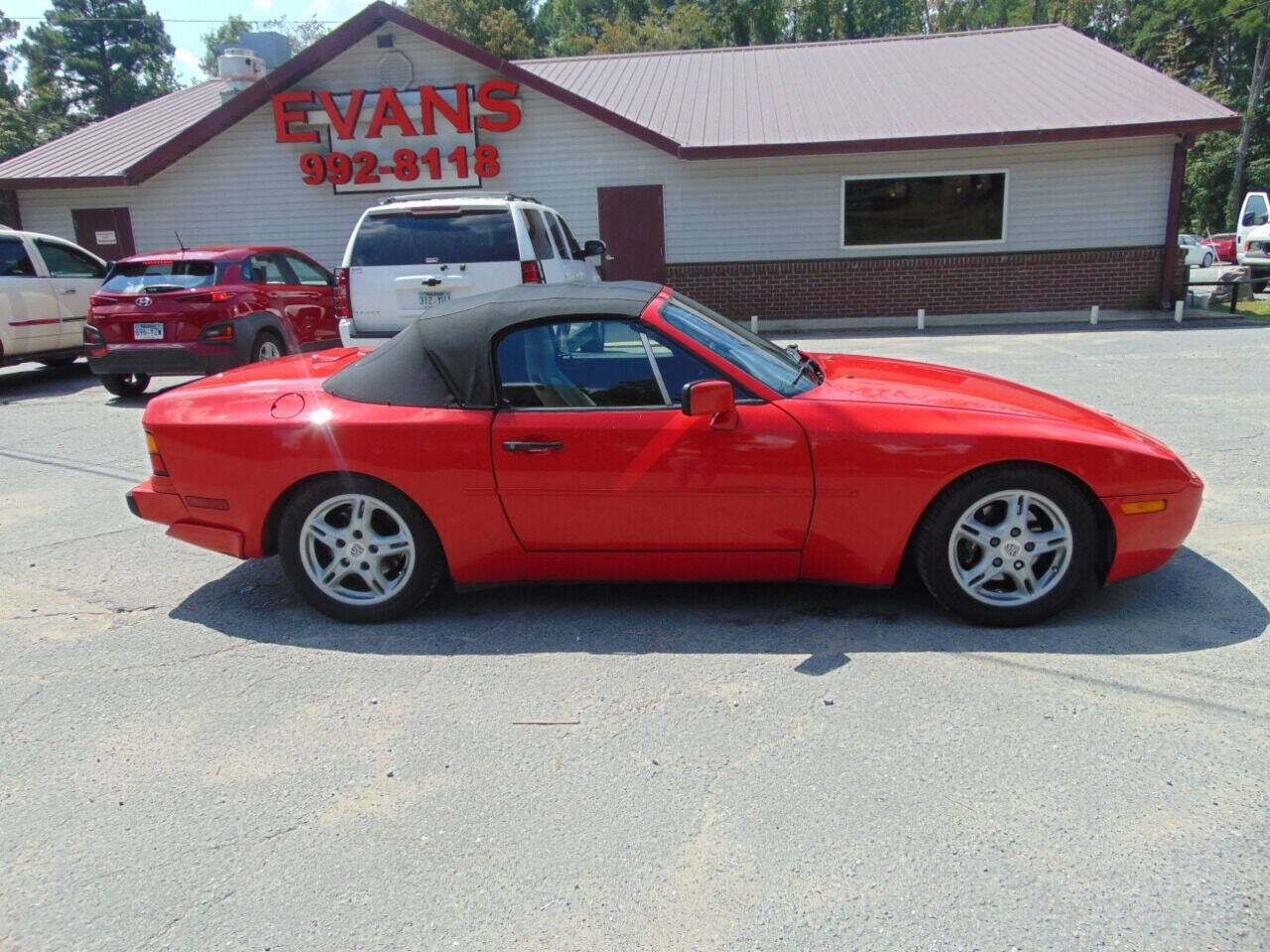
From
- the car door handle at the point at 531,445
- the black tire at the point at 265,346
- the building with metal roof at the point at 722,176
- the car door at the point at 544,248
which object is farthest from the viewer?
the building with metal roof at the point at 722,176

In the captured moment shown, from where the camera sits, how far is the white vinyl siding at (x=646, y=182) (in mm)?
15281

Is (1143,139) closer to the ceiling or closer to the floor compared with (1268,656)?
closer to the ceiling

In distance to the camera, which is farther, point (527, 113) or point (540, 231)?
point (527, 113)

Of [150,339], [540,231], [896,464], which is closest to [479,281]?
[540,231]

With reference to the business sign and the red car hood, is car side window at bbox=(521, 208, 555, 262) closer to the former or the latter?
the red car hood

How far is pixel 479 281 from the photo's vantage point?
8.61m

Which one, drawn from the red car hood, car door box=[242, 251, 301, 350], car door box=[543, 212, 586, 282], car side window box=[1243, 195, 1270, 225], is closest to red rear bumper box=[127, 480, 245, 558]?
the red car hood

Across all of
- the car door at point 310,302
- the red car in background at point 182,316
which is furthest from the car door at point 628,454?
the car door at point 310,302

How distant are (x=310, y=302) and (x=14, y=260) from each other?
10.9 ft

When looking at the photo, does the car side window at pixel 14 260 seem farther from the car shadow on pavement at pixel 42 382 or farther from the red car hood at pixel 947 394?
the red car hood at pixel 947 394

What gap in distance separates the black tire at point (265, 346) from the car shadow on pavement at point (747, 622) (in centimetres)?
593

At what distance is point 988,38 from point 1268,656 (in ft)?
62.0

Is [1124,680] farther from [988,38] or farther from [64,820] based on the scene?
[988,38]

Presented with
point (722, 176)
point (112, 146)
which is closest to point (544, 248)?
point (722, 176)
